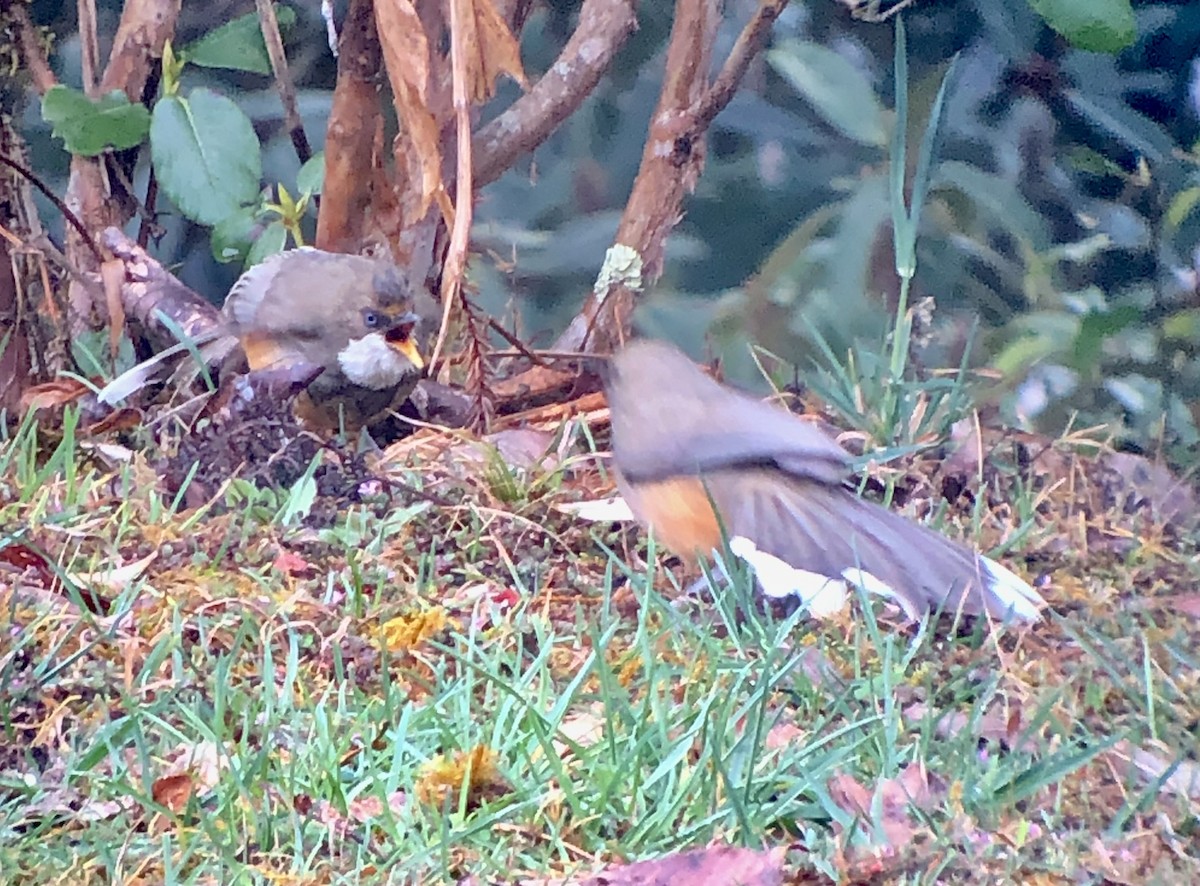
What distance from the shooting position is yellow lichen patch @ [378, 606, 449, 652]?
216 centimetres

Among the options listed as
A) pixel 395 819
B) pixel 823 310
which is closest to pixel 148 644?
pixel 395 819

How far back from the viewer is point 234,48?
3.66m

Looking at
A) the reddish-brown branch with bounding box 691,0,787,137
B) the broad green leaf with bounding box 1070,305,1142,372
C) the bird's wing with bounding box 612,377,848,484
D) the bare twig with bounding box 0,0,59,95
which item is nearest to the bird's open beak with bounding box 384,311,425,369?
the bird's wing with bounding box 612,377,848,484

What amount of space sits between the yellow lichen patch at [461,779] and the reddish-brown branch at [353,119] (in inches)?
85.5

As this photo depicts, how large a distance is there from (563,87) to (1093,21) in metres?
1.34

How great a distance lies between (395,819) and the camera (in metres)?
1.67

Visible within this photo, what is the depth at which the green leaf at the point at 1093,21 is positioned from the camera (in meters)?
3.14

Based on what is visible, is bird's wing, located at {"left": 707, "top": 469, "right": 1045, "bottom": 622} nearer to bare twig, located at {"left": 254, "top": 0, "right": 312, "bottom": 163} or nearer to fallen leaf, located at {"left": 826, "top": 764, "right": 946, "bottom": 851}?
fallen leaf, located at {"left": 826, "top": 764, "right": 946, "bottom": 851}

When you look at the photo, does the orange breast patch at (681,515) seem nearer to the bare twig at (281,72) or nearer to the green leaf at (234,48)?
the bare twig at (281,72)

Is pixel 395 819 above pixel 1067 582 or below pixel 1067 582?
above

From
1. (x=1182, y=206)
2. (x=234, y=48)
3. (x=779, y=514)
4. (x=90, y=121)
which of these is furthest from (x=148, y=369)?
(x=1182, y=206)

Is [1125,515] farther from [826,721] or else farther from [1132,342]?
[826,721]

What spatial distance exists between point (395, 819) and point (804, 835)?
19.9 inches

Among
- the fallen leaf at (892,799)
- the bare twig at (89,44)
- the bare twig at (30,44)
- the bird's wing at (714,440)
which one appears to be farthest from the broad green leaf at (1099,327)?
the bare twig at (30,44)
